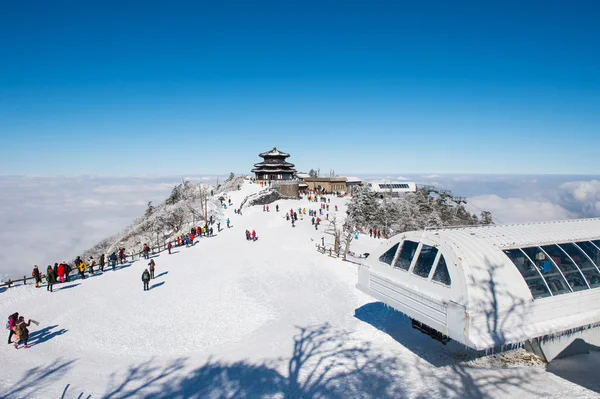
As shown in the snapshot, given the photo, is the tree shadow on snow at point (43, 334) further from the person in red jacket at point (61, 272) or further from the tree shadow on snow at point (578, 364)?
the tree shadow on snow at point (578, 364)

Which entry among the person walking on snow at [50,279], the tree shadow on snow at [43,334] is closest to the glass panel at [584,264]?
the tree shadow on snow at [43,334]

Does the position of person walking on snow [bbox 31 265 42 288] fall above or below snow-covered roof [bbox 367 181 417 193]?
below

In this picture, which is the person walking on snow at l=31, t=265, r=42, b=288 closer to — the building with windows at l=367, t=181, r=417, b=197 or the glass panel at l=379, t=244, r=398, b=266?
the glass panel at l=379, t=244, r=398, b=266

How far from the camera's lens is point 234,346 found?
37.5ft

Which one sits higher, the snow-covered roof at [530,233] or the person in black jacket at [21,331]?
the snow-covered roof at [530,233]

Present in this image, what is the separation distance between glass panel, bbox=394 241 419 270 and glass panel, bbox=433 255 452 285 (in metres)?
0.92

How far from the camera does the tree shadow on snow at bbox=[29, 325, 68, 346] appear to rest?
11.8m

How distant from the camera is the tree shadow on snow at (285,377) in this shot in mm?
8445

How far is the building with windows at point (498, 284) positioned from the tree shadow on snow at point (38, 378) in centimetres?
939

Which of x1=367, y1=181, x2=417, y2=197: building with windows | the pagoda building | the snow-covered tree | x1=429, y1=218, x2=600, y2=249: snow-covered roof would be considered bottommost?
the snow-covered tree

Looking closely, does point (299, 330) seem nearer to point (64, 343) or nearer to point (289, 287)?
point (289, 287)

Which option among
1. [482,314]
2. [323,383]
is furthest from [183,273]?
[482,314]

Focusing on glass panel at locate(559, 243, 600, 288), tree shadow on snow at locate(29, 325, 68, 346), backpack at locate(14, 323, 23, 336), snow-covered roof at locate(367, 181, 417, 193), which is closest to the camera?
glass panel at locate(559, 243, 600, 288)

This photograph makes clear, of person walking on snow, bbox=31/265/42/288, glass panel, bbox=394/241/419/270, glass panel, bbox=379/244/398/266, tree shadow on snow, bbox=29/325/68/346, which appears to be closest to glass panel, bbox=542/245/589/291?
glass panel, bbox=394/241/419/270
